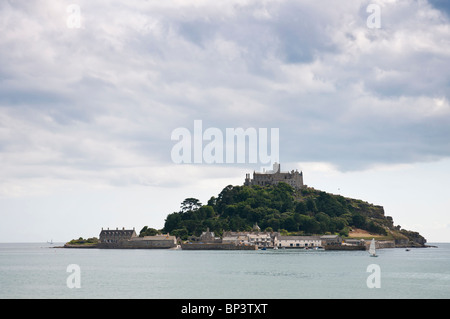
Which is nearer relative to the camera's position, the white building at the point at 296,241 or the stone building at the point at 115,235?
the white building at the point at 296,241

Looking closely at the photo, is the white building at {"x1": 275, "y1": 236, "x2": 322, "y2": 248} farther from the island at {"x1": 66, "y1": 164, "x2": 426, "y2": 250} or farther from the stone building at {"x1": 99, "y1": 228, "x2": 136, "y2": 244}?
the stone building at {"x1": 99, "y1": 228, "x2": 136, "y2": 244}

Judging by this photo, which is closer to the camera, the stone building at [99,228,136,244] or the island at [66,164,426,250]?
the island at [66,164,426,250]

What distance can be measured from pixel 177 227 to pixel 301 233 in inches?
1613

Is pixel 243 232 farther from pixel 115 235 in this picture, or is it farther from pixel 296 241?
pixel 115 235

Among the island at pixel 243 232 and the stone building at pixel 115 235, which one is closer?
the island at pixel 243 232

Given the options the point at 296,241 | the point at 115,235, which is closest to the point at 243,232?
the point at 296,241

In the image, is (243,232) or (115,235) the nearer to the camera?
(243,232)

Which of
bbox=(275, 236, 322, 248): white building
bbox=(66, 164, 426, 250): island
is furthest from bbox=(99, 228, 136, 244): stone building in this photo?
bbox=(275, 236, 322, 248): white building

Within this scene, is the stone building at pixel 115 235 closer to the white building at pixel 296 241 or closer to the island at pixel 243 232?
the island at pixel 243 232

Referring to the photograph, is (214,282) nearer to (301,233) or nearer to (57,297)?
(57,297)

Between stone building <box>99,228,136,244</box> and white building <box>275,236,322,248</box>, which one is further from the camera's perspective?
stone building <box>99,228,136,244</box>

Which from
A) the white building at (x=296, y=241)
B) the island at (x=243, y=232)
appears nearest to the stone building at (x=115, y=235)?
the island at (x=243, y=232)
